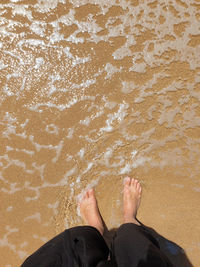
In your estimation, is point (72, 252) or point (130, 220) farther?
point (130, 220)

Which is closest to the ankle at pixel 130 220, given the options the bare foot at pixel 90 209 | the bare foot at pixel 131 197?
the bare foot at pixel 131 197

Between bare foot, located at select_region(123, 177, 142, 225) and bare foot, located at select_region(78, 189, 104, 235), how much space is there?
6.6 inches

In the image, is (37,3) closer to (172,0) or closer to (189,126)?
(172,0)

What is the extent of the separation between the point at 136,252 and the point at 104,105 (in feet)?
2.58

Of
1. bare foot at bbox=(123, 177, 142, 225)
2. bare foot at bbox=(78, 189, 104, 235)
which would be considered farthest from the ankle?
bare foot at bbox=(78, 189, 104, 235)

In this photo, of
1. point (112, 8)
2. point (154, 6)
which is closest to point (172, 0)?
point (154, 6)

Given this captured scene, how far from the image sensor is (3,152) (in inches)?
57.2

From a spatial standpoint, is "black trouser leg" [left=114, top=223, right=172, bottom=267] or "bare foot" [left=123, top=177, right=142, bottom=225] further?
"bare foot" [left=123, top=177, right=142, bottom=225]

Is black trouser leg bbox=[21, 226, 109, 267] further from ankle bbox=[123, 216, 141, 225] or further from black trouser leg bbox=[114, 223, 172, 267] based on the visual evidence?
ankle bbox=[123, 216, 141, 225]

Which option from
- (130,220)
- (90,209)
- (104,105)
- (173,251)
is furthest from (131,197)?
(104,105)

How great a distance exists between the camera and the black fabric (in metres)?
1.01

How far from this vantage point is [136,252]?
1.02 metres

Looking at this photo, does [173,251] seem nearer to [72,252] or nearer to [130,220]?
[130,220]

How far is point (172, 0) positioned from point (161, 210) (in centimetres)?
121
